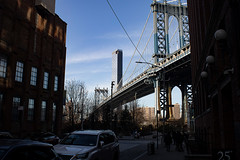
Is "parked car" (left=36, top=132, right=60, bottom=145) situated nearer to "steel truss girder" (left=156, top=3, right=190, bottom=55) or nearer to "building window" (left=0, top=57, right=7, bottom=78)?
"building window" (left=0, top=57, right=7, bottom=78)

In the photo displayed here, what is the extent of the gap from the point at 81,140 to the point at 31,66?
2081 cm

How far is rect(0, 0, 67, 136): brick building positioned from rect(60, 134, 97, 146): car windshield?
1190 cm

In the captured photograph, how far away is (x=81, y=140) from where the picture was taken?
9.34m

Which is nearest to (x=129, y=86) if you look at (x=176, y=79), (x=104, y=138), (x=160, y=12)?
(x=176, y=79)

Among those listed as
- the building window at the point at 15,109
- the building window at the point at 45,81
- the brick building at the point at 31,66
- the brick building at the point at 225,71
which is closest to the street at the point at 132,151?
the brick building at the point at 225,71

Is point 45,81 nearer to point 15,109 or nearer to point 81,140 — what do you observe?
point 15,109

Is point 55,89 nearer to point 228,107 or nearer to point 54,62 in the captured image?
point 54,62

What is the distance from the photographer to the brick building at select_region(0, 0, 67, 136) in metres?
23.6

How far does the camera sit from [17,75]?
25.7 metres

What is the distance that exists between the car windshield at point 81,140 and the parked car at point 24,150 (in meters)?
4.08

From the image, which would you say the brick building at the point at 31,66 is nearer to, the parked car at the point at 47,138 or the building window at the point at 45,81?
the building window at the point at 45,81

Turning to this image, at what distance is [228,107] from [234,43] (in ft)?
12.3

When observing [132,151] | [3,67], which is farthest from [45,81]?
[132,151]

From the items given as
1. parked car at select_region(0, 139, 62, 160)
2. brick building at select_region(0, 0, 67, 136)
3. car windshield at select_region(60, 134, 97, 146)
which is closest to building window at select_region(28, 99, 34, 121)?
brick building at select_region(0, 0, 67, 136)
